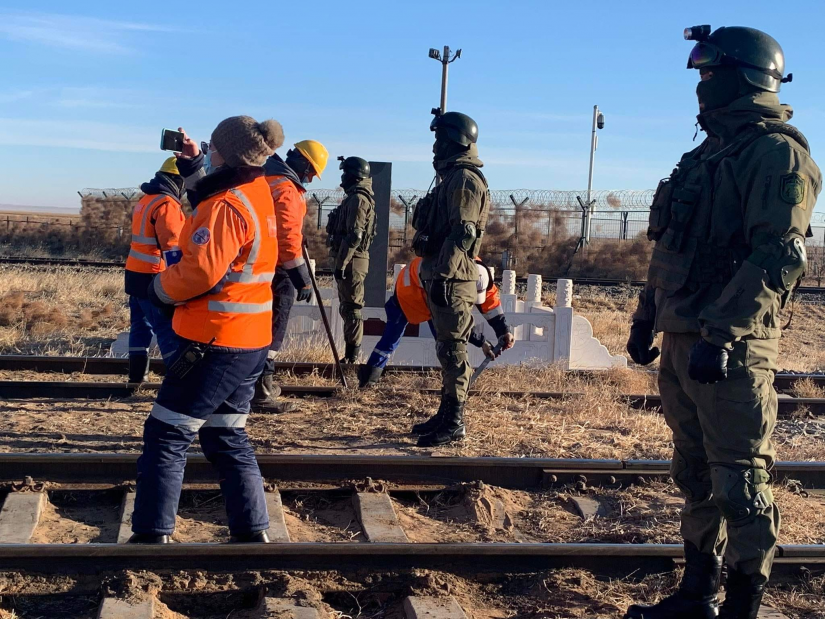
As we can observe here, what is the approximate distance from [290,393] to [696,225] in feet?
18.2

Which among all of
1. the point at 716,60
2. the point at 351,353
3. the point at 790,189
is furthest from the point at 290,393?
the point at 790,189

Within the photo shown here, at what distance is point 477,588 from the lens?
4438mm

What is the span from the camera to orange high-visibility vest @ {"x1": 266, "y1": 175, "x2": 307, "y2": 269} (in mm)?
6922

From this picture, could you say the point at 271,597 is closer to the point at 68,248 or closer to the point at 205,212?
the point at 205,212

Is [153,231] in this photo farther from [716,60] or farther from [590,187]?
→ [590,187]

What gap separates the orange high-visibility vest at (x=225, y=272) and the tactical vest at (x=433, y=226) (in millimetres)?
2617

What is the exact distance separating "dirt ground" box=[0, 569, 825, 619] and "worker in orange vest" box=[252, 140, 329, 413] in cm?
308

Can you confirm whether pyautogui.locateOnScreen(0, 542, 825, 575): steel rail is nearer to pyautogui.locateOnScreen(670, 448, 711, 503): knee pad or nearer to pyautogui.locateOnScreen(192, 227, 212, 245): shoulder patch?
pyautogui.locateOnScreen(670, 448, 711, 503): knee pad

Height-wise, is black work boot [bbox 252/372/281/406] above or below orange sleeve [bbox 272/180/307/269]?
below

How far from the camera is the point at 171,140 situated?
217 inches

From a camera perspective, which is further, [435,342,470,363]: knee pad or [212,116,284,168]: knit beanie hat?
[435,342,470,363]: knee pad

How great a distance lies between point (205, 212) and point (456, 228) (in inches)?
108

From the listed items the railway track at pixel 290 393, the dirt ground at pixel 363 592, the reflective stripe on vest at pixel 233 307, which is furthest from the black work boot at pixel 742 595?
the railway track at pixel 290 393

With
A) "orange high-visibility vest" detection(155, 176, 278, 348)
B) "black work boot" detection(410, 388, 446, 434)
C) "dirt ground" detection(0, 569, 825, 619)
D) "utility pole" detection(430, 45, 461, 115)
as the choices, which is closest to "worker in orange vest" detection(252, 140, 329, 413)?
"black work boot" detection(410, 388, 446, 434)
